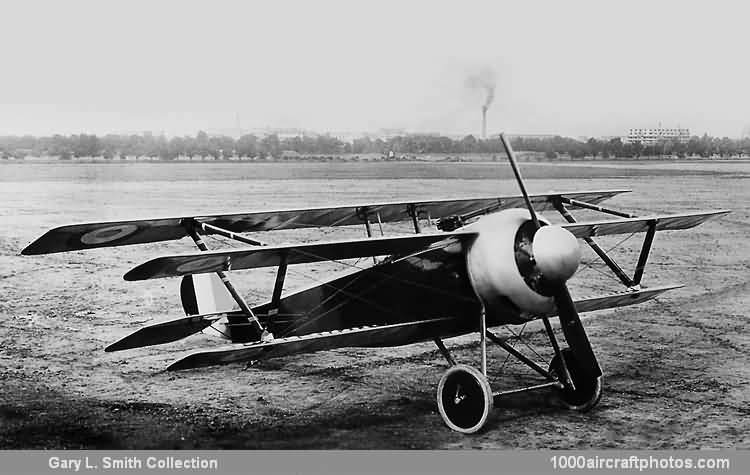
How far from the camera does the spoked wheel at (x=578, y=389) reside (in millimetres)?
5492

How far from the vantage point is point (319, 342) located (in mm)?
5023

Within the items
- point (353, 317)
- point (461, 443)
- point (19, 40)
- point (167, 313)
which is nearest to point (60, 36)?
point (19, 40)

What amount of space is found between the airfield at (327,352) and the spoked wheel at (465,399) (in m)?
0.10

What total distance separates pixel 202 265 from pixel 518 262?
1.95 meters

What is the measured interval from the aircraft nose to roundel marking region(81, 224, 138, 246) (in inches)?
118

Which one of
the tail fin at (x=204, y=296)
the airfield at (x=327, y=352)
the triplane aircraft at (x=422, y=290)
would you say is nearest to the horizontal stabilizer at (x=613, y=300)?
the triplane aircraft at (x=422, y=290)

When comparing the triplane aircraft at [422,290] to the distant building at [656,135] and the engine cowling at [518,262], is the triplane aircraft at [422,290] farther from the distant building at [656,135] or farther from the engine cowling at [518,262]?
the distant building at [656,135]

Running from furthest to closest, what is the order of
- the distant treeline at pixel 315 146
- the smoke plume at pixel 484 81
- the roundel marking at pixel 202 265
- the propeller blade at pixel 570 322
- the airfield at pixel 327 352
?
the distant treeline at pixel 315 146 → the smoke plume at pixel 484 81 → the airfield at pixel 327 352 → the propeller blade at pixel 570 322 → the roundel marking at pixel 202 265

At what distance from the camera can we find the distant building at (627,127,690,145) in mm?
9148

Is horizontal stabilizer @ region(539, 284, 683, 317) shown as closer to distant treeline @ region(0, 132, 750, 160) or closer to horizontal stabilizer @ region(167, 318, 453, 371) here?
horizontal stabilizer @ region(167, 318, 453, 371)

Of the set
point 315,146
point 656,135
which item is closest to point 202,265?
point 315,146

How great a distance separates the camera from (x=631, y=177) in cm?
1056

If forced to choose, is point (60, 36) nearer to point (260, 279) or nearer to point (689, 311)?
point (260, 279)

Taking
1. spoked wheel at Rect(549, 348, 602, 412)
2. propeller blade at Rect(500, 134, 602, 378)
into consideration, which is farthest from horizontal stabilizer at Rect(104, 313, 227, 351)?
spoked wheel at Rect(549, 348, 602, 412)
